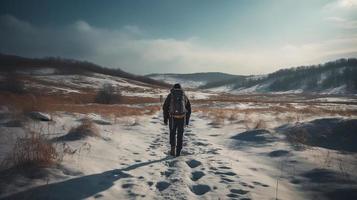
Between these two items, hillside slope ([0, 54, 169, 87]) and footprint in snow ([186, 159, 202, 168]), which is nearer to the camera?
footprint in snow ([186, 159, 202, 168])

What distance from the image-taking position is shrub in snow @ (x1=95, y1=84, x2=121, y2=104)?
37812mm

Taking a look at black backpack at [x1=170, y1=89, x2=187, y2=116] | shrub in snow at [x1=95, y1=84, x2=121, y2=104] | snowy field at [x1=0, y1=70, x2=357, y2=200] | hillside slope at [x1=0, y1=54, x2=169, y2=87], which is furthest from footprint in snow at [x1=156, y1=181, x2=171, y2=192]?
hillside slope at [x1=0, y1=54, x2=169, y2=87]

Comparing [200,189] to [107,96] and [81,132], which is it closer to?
[81,132]

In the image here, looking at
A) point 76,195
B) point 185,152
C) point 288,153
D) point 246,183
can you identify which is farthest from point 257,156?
point 76,195

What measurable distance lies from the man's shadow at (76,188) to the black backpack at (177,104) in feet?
8.12

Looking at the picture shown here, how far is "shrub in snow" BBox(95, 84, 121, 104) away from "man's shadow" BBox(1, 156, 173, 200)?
3370cm

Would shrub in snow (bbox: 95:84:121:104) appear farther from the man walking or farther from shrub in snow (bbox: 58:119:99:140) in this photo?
the man walking

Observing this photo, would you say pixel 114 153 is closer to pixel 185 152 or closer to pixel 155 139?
pixel 185 152

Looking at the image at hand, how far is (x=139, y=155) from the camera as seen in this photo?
731 centimetres

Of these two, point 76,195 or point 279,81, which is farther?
point 279,81

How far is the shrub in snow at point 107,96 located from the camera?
1489 inches

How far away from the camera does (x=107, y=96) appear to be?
38.2 meters

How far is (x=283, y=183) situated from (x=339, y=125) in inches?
250

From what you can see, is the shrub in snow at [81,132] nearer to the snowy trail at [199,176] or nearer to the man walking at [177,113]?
the snowy trail at [199,176]
